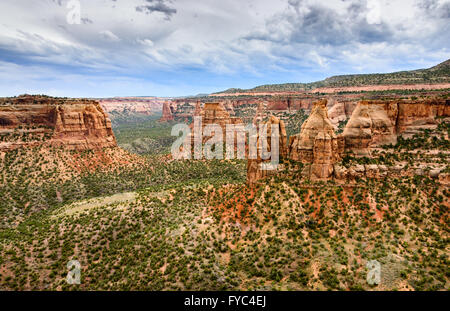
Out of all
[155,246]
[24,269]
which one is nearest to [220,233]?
[155,246]

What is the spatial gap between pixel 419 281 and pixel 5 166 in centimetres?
7674

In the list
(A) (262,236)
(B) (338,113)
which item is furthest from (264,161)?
(B) (338,113)

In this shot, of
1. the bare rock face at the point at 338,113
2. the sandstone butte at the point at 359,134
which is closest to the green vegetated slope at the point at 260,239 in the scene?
the sandstone butte at the point at 359,134

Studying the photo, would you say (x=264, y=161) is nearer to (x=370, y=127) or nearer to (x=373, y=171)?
(x=373, y=171)

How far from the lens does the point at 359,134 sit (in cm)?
3597

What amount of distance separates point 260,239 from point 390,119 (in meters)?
26.9

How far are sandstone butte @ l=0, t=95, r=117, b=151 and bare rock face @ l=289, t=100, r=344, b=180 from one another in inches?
2399

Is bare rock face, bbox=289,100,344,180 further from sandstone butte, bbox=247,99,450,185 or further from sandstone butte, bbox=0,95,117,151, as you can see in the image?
sandstone butte, bbox=0,95,117,151

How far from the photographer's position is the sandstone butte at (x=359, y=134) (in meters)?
33.7

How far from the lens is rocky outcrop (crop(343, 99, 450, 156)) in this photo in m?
36.5

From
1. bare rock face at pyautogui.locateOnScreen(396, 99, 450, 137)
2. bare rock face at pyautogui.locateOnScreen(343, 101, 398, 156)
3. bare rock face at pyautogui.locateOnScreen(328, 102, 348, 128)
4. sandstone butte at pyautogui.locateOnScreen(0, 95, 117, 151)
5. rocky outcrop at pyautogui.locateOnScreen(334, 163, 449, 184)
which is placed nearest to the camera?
rocky outcrop at pyautogui.locateOnScreen(334, 163, 449, 184)

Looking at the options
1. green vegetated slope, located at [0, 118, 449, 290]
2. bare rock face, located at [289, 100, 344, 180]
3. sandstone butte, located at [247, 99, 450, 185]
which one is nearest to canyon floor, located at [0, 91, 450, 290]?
green vegetated slope, located at [0, 118, 449, 290]

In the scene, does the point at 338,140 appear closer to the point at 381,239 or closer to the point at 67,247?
the point at 381,239

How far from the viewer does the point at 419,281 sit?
23.7m
